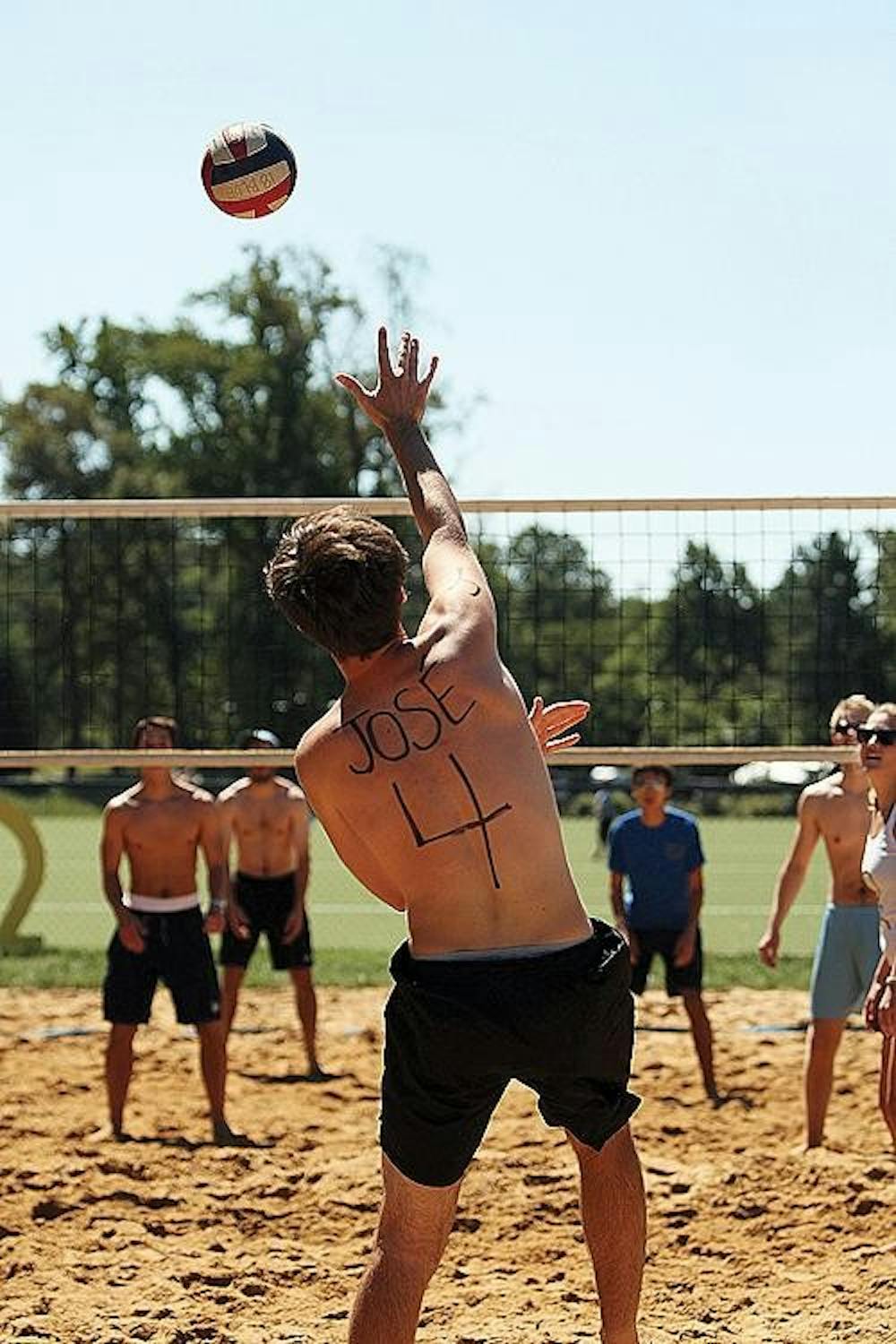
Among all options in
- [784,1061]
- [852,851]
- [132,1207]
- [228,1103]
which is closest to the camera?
[132,1207]

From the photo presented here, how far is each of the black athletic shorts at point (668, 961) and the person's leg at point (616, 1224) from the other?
582 centimetres

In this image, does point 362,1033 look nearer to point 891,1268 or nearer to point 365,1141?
point 365,1141

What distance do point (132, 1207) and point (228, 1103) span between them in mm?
2514

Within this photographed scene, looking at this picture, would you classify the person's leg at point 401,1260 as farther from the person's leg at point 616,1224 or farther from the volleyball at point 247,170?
the volleyball at point 247,170

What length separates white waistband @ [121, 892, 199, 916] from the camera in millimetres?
9461

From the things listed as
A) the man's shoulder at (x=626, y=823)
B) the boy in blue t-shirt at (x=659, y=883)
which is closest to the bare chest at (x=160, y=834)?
the boy in blue t-shirt at (x=659, y=883)

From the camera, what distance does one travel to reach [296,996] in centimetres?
1109

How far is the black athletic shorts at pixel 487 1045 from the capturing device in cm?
419

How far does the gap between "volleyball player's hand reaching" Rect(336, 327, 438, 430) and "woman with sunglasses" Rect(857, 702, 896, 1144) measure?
2283mm

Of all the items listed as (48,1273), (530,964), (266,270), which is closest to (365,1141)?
(48,1273)

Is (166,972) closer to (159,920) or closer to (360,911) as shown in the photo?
(159,920)

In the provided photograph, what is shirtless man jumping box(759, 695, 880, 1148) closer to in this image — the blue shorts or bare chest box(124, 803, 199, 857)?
the blue shorts

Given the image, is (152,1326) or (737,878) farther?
(737,878)

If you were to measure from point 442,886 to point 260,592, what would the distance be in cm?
1202
